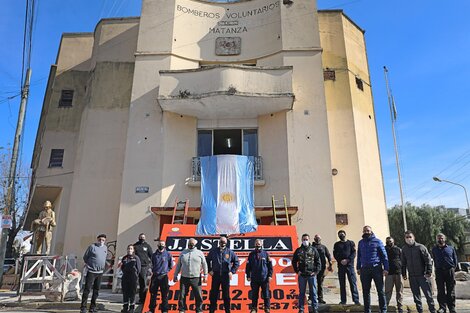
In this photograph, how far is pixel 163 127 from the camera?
599 inches

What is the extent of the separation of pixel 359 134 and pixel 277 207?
5.35 metres

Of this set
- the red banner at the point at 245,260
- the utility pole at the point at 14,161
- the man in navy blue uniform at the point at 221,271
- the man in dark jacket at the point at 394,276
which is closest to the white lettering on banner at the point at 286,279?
the red banner at the point at 245,260

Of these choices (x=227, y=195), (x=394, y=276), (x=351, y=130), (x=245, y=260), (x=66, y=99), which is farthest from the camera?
(x=66, y=99)

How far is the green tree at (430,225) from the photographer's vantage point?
116 ft

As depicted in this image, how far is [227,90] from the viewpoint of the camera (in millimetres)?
14305

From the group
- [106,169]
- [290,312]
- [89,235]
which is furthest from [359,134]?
[89,235]

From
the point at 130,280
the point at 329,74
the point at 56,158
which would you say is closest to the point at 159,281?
the point at 130,280

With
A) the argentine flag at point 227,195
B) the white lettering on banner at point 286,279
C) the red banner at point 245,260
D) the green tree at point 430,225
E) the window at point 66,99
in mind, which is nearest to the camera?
the red banner at point 245,260

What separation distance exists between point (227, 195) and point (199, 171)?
192 cm

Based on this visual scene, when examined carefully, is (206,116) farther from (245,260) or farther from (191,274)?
(191,274)

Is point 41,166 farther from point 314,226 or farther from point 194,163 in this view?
point 314,226

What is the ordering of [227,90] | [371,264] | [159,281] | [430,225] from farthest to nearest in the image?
[430,225], [227,90], [159,281], [371,264]

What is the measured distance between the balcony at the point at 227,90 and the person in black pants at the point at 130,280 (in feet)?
24.8

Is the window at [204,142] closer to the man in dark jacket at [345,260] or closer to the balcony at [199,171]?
the balcony at [199,171]
